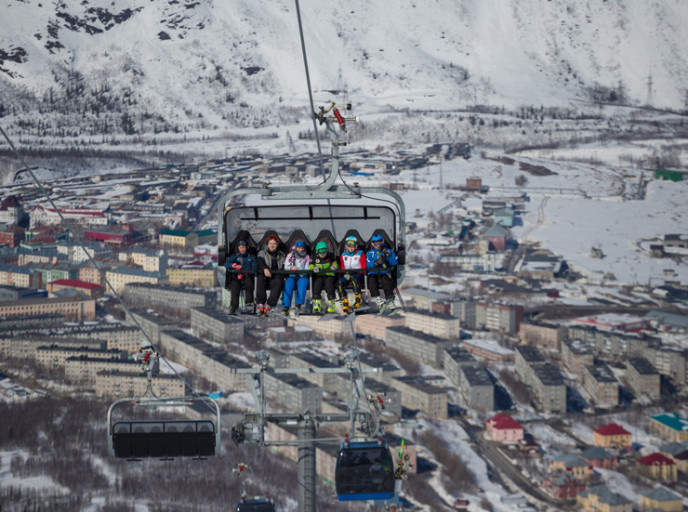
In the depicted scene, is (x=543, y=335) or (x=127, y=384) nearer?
(x=127, y=384)

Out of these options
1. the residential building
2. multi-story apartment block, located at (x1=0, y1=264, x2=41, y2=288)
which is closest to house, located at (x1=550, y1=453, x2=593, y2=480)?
the residential building

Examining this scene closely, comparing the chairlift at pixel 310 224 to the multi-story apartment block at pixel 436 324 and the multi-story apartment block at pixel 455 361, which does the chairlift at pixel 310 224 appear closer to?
the multi-story apartment block at pixel 455 361

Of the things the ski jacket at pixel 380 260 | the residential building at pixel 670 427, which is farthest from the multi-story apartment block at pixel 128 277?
the ski jacket at pixel 380 260

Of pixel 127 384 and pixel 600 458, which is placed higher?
pixel 127 384

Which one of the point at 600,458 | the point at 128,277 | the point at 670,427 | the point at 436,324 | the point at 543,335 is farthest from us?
the point at 128,277

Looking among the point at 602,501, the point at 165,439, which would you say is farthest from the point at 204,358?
the point at 165,439

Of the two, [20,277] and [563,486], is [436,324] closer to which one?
[563,486]

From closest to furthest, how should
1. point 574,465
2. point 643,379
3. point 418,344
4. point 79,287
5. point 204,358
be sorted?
point 574,465 → point 643,379 → point 204,358 → point 418,344 → point 79,287
